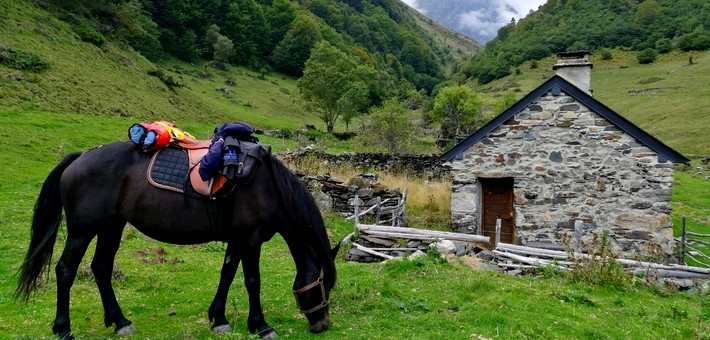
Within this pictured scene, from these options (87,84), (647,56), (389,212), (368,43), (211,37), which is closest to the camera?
(389,212)

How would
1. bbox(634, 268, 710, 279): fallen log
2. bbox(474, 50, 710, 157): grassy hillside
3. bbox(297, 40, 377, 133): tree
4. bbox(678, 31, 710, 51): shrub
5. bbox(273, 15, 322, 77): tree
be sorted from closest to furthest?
bbox(634, 268, 710, 279): fallen log
bbox(474, 50, 710, 157): grassy hillside
bbox(297, 40, 377, 133): tree
bbox(678, 31, 710, 51): shrub
bbox(273, 15, 322, 77): tree

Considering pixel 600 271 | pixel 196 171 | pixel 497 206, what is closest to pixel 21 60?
pixel 497 206

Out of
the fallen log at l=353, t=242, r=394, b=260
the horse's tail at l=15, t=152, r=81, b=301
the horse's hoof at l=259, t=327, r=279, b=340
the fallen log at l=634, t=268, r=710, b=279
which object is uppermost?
the horse's tail at l=15, t=152, r=81, b=301

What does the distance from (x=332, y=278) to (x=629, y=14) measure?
125923 millimetres

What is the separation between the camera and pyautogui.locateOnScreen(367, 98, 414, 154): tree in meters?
32.1

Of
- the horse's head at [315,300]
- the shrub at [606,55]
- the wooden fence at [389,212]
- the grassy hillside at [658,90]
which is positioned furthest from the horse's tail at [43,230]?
the shrub at [606,55]

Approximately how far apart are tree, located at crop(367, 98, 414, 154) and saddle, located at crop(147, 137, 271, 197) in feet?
88.1

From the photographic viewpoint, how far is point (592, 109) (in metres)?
12.3

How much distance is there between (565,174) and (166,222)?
1098 centimetres

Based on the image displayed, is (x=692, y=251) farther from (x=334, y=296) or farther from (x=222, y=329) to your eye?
Answer: (x=222, y=329)

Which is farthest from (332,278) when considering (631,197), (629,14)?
(629,14)

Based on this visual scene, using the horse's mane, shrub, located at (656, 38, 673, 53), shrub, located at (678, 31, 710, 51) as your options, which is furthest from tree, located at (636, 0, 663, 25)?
the horse's mane

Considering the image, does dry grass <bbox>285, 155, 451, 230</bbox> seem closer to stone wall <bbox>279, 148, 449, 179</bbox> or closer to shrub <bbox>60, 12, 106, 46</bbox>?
stone wall <bbox>279, 148, 449, 179</bbox>

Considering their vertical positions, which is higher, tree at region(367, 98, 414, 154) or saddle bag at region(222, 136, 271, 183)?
tree at region(367, 98, 414, 154)
